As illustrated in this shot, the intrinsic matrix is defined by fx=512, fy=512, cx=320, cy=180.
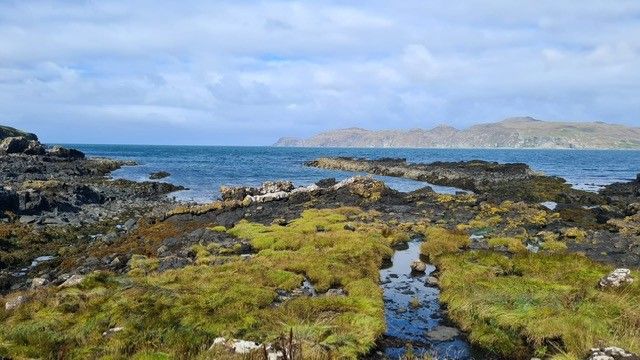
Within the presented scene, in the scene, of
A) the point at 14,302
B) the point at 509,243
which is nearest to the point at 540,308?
the point at 509,243

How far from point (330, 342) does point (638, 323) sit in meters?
9.07

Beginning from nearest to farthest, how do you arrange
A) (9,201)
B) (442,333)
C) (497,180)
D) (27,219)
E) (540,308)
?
(540,308), (442,333), (27,219), (9,201), (497,180)

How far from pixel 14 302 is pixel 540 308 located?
1795 cm

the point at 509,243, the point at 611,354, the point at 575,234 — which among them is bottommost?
the point at 509,243

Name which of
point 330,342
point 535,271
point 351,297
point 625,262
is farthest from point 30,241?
point 625,262

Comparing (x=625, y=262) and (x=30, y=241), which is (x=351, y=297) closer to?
(x=625, y=262)

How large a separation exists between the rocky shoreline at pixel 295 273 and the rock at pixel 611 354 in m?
0.06

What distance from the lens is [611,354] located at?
1209 cm

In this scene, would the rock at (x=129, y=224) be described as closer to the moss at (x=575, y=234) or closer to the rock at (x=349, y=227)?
the rock at (x=349, y=227)

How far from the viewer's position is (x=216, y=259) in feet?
85.8

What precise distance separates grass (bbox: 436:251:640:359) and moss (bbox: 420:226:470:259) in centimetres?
450

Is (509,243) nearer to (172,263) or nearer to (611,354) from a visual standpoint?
(611,354)

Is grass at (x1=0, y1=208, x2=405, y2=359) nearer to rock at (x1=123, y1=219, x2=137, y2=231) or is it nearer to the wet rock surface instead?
rock at (x1=123, y1=219, x2=137, y2=231)

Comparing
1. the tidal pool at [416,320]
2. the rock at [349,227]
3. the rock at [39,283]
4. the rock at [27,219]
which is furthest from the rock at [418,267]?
the rock at [27,219]
